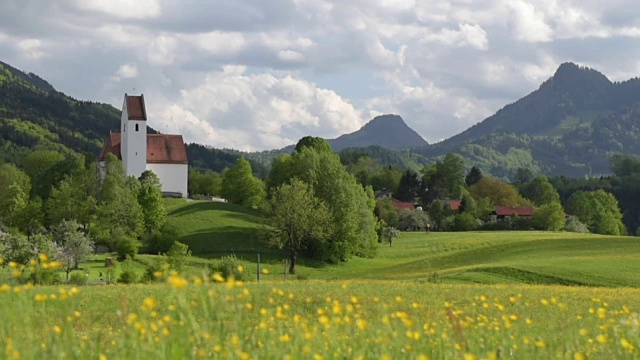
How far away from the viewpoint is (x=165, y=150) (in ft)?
442

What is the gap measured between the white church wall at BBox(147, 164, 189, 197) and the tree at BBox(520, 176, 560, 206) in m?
88.2

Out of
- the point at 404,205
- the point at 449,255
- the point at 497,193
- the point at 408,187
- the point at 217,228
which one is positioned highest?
the point at 408,187

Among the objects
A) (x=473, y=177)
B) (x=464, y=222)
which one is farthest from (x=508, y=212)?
(x=473, y=177)

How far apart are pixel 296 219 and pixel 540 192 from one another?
119 meters

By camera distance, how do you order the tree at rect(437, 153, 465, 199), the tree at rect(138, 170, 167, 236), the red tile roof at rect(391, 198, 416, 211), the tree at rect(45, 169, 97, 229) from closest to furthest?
the tree at rect(138, 170, 167, 236) → the tree at rect(45, 169, 97, 229) → the red tile roof at rect(391, 198, 416, 211) → the tree at rect(437, 153, 465, 199)

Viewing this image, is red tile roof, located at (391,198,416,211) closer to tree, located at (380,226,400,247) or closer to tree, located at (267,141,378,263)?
tree, located at (380,226,400,247)

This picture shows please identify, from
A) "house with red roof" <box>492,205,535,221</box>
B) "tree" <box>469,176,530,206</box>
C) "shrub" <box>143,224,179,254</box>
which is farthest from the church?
"tree" <box>469,176,530,206</box>

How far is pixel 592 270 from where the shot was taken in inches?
2061

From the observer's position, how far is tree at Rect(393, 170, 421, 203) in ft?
580

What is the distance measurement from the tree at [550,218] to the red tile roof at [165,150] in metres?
61.9

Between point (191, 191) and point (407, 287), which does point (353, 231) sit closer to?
point (407, 287)

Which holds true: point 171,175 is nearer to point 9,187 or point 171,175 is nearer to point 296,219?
point 9,187

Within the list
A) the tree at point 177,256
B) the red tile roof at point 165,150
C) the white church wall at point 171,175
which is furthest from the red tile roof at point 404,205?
the tree at point 177,256

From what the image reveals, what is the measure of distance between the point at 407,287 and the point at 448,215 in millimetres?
110952
